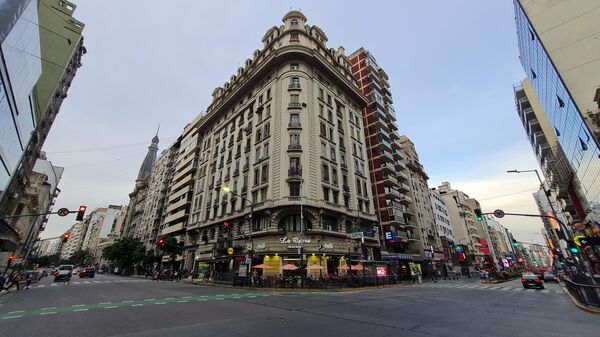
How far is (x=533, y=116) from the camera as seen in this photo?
174 ft

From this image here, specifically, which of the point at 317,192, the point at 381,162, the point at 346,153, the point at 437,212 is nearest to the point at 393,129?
the point at 381,162

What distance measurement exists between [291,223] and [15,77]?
101 ft

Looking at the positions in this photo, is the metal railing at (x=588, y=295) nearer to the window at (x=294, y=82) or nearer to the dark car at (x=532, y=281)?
the dark car at (x=532, y=281)

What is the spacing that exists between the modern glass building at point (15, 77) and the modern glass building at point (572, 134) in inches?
2046

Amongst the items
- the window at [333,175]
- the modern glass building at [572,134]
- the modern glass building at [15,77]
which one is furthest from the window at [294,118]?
the modern glass building at [572,134]

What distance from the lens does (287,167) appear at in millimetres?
32281

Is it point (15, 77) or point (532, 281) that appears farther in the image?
point (532, 281)

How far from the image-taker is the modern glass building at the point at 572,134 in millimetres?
26578

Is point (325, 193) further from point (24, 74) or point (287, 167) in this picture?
point (24, 74)

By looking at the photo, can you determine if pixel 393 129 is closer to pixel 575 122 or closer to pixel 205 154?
pixel 575 122

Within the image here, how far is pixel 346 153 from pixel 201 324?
3383 centimetres

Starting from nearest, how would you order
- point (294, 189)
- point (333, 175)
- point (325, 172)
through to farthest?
point (294, 189), point (325, 172), point (333, 175)

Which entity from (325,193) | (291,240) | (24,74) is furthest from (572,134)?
(24,74)

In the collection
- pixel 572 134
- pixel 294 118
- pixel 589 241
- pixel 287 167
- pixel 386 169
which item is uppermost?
pixel 294 118
